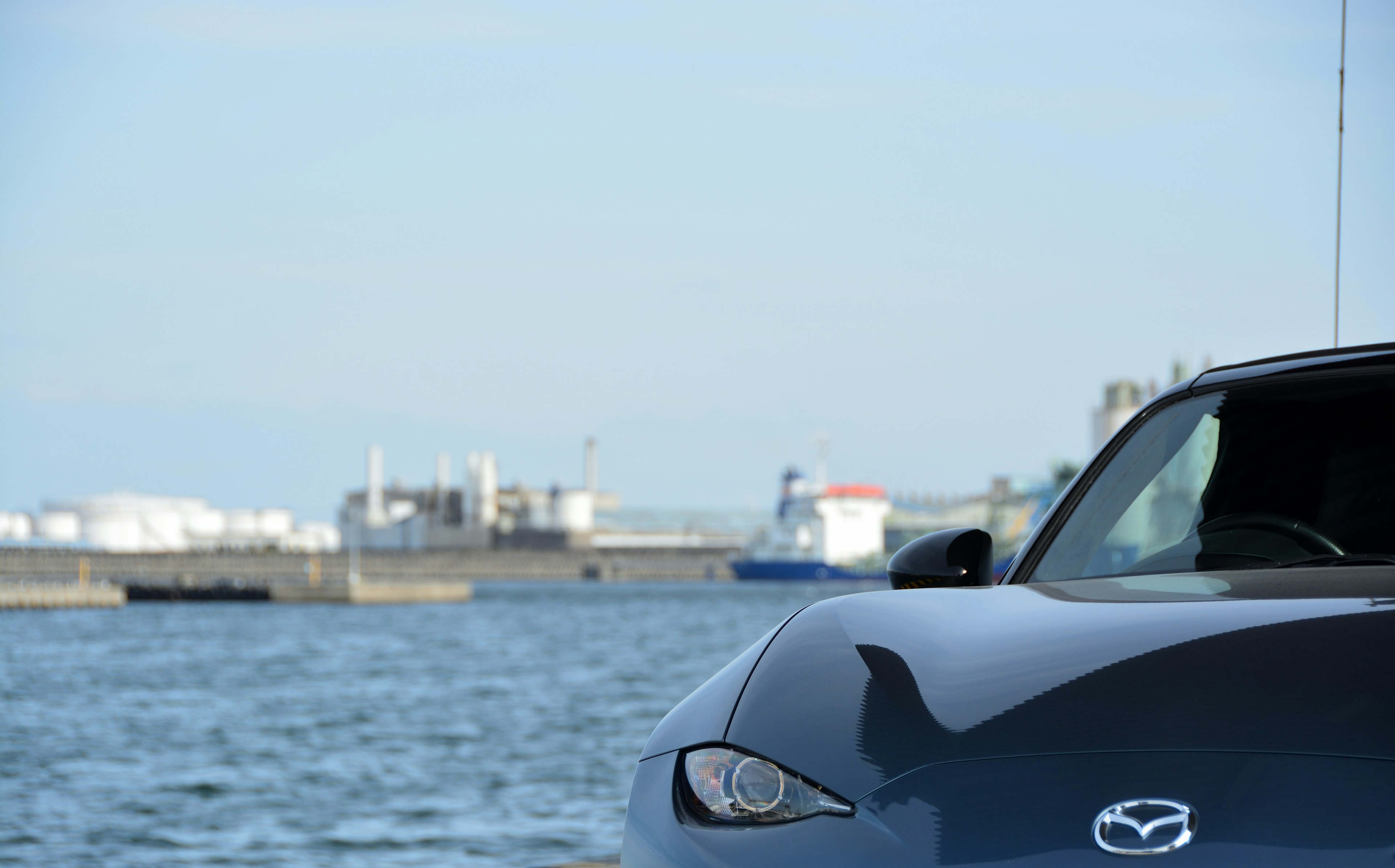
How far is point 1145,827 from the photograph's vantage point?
3.90ft

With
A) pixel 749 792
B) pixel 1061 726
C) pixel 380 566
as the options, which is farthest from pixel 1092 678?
pixel 380 566

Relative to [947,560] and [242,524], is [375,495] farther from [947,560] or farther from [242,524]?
[947,560]

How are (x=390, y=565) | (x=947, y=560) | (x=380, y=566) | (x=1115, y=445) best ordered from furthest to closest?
1. (x=390, y=565)
2. (x=380, y=566)
3. (x=1115, y=445)
4. (x=947, y=560)

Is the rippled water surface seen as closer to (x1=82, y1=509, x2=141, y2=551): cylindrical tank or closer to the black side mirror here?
the black side mirror

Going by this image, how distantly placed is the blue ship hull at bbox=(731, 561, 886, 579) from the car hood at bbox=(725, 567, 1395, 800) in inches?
3727

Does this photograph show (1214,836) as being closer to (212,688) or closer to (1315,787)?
(1315,787)

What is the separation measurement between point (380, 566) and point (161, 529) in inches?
1007

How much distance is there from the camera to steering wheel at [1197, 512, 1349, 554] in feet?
6.72

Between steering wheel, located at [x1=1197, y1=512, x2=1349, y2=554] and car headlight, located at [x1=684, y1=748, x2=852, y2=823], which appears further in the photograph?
steering wheel, located at [x1=1197, y1=512, x2=1349, y2=554]

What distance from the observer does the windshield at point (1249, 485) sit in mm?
2111

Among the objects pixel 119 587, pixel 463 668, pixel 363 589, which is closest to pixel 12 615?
pixel 119 587

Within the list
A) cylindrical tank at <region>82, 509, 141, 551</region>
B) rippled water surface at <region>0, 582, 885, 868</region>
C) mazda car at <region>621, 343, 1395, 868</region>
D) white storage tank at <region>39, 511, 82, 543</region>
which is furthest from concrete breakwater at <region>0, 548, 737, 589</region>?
mazda car at <region>621, 343, 1395, 868</region>

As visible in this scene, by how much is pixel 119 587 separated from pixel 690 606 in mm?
32600

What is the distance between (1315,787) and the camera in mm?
1187
